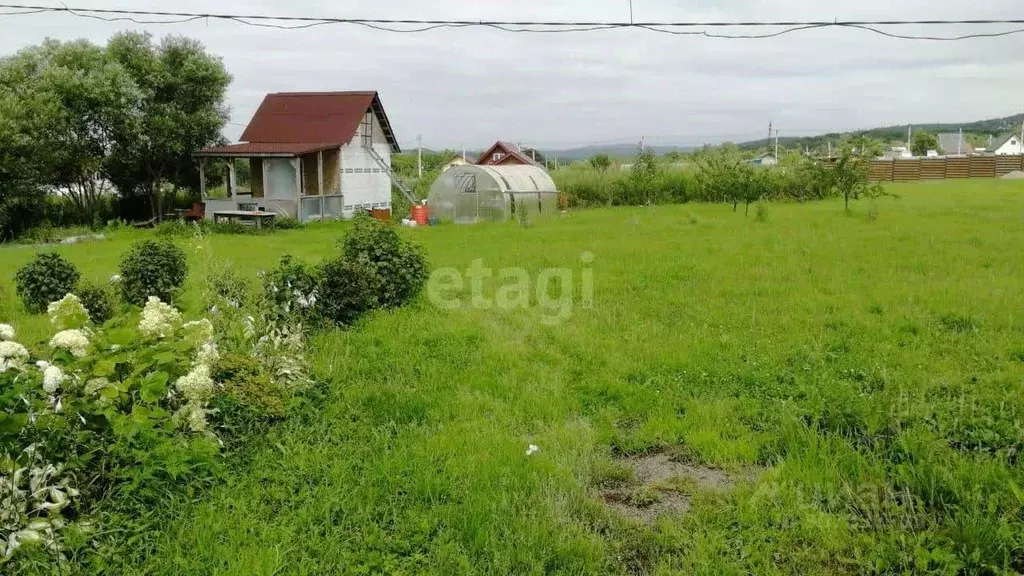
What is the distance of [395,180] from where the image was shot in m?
29.9

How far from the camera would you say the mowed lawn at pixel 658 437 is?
3451 millimetres

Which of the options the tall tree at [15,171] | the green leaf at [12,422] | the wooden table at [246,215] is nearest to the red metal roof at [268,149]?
the wooden table at [246,215]

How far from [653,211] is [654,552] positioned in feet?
70.9

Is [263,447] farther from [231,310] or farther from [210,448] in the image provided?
→ [231,310]

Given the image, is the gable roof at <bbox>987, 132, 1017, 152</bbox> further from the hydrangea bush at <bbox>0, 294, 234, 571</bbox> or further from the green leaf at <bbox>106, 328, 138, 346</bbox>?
the green leaf at <bbox>106, 328, 138, 346</bbox>

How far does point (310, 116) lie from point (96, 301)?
20.1 m

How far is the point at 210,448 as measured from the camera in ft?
13.4

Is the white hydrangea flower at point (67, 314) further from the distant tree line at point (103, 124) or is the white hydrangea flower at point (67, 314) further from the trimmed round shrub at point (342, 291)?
the distant tree line at point (103, 124)

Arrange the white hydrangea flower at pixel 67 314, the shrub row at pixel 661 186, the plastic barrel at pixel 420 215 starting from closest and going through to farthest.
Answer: the white hydrangea flower at pixel 67 314 → the plastic barrel at pixel 420 215 → the shrub row at pixel 661 186

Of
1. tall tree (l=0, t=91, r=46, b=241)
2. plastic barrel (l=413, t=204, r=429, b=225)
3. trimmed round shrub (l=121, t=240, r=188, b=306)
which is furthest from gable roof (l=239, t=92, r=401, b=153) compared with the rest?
trimmed round shrub (l=121, t=240, r=188, b=306)

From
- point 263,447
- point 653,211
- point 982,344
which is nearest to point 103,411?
point 263,447

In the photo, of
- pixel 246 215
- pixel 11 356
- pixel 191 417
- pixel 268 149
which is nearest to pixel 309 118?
pixel 268 149

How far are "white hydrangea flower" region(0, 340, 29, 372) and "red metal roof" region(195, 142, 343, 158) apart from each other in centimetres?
1993

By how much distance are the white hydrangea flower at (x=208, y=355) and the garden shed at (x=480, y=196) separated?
17.6 m
